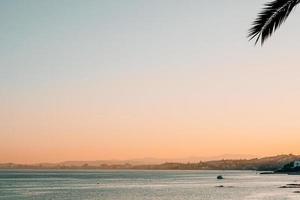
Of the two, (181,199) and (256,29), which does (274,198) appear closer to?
(181,199)

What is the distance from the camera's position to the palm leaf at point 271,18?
1154 centimetres

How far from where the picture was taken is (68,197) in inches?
3910

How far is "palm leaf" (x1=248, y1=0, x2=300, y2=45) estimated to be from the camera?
37.9 feet

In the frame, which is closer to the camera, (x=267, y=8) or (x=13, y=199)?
(x=267, y=8)

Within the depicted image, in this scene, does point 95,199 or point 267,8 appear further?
point 95,199

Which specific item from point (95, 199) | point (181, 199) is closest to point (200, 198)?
point (181, 199)

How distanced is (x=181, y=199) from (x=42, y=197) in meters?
25.2

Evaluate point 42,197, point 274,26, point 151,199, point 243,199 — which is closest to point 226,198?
point 243,199

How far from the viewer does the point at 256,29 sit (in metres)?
11.6

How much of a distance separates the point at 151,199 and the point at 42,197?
19.8 meters

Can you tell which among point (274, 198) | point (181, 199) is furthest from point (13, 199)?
point (274, 198)

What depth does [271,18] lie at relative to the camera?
11695 mm

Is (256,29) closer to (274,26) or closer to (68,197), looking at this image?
(274,26)

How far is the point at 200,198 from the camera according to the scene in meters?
100
